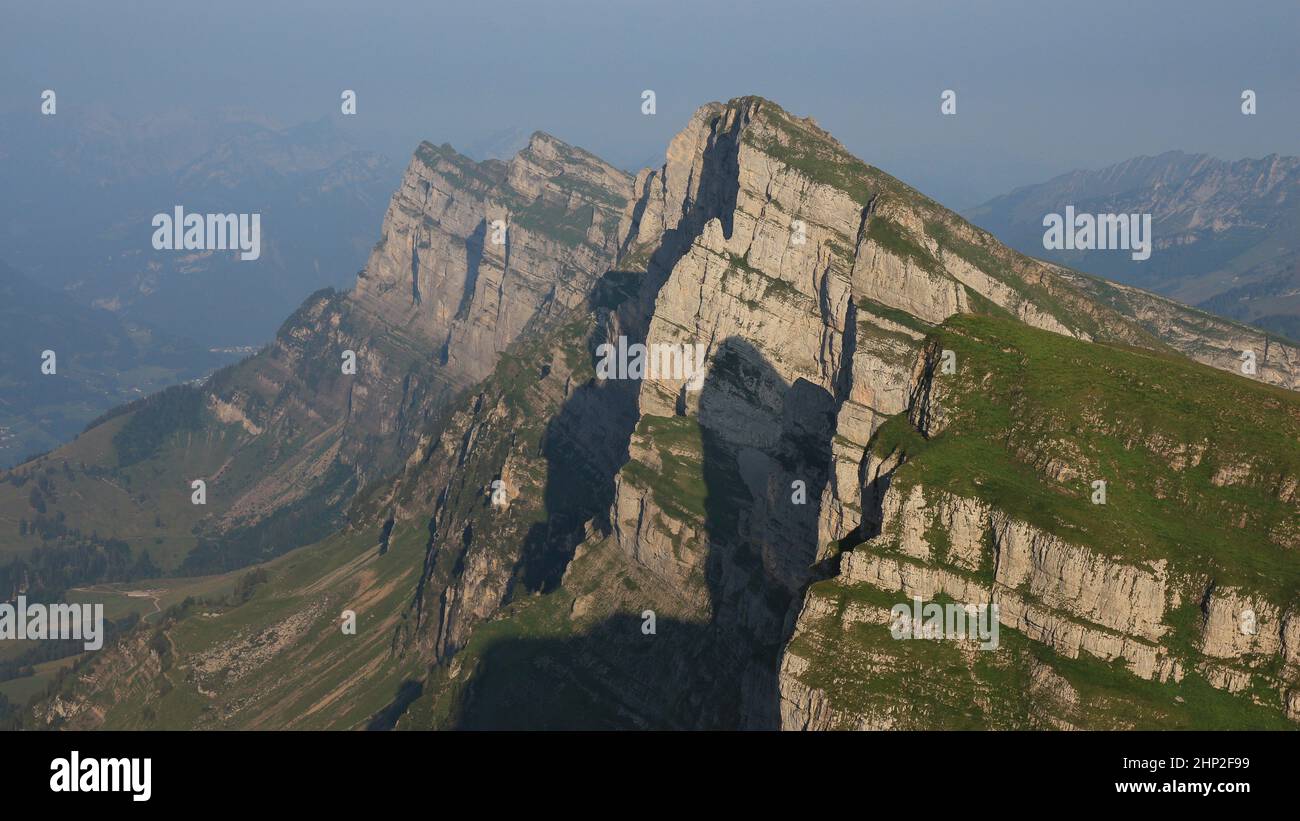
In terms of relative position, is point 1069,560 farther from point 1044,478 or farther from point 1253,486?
point 1253,486

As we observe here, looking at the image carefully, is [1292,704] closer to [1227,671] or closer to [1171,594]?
[1227,671]

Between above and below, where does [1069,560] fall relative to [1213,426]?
below

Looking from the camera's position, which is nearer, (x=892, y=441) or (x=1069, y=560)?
(x=1069, y=560)

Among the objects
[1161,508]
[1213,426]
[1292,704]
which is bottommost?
[1292,704]
